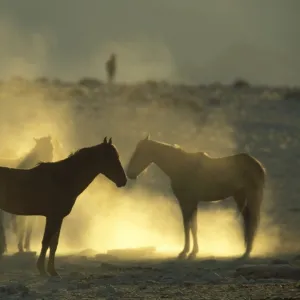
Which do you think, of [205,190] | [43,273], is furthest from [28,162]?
[43,273]

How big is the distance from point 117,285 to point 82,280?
2.45ft

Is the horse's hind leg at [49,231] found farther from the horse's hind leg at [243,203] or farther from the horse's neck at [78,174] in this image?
the horse's hind leg at [243,203]

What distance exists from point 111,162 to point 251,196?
4572 mm

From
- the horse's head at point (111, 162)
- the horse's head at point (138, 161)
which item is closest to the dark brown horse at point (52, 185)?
the horse's head at point (111, 162)

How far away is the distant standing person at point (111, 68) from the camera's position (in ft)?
178

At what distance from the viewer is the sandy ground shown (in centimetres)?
1234

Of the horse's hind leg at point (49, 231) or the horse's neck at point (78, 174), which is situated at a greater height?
the horse's neck at point (78, 174)

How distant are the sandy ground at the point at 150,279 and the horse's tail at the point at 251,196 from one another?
60.9 inches

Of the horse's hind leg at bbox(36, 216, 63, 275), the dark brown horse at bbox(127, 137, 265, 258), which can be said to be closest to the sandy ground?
the horse's hind leg at bbox(36, 216, 63, 275)

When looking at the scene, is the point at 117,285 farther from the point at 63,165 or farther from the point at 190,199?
the point at 190,199

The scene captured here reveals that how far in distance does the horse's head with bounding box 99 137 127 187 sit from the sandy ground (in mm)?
1553

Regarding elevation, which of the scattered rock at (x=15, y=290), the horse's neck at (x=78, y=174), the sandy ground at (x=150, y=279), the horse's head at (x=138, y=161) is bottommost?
the scattered rock at (x=15, y=290)

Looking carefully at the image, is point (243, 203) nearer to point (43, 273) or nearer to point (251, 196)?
point (251, 196)

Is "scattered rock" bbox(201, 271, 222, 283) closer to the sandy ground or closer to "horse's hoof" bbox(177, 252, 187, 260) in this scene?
the sandy ground
